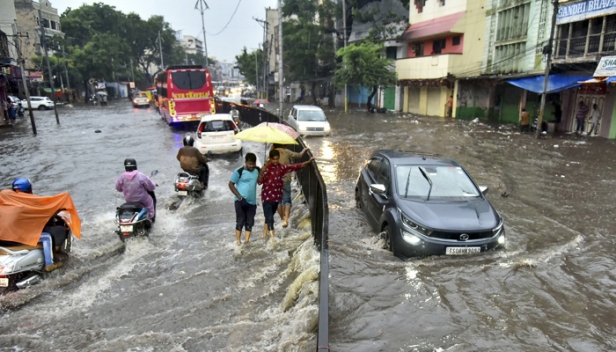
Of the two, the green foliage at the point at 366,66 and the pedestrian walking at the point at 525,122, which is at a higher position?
the green foliage at the point at 366,66

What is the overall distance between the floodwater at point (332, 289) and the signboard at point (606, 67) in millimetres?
8842

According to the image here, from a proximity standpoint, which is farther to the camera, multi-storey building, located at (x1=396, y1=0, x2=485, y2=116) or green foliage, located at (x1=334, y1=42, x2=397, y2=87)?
green foliage, located at (x1=334, y1=42, x2=397, y2=87)

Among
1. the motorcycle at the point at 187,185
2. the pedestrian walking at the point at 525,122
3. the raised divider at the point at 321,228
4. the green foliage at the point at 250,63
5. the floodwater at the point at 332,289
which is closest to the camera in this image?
the raised divider at the point at 321,228

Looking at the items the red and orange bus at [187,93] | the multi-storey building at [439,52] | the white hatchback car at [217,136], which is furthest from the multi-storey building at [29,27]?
the white hatchback car at [217,136]

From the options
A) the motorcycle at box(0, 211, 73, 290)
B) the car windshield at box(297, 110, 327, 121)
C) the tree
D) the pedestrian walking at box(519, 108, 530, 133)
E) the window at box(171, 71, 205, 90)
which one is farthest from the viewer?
the tree

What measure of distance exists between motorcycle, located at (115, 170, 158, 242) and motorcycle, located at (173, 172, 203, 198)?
7.66 feet

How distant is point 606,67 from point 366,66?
1896 centimetres

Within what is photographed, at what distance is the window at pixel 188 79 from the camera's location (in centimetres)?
2405

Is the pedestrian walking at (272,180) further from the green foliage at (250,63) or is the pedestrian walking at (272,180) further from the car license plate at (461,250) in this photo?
the green foliage at (250,63)

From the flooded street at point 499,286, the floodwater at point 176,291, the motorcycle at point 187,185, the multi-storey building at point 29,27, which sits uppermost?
the multi-storey building at point 29,27

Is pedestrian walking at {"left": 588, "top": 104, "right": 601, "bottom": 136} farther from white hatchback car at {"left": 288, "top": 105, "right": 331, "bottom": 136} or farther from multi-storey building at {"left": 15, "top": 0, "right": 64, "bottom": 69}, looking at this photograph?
multi-storey building at {"left": 15, "top": 0, "right": 64, "bottom": 69}

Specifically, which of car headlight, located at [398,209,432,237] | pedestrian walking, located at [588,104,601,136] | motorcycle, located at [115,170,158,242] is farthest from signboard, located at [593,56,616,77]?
motorcycle, located at [115,170,158,242]

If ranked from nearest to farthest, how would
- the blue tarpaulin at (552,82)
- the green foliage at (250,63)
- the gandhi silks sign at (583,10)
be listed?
1. the gandhi silks sign at (583,10)
2. the blue tarpaulin at (552,82)
3. the green foliage at (250,63)

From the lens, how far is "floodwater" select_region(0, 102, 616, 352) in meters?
4.62
